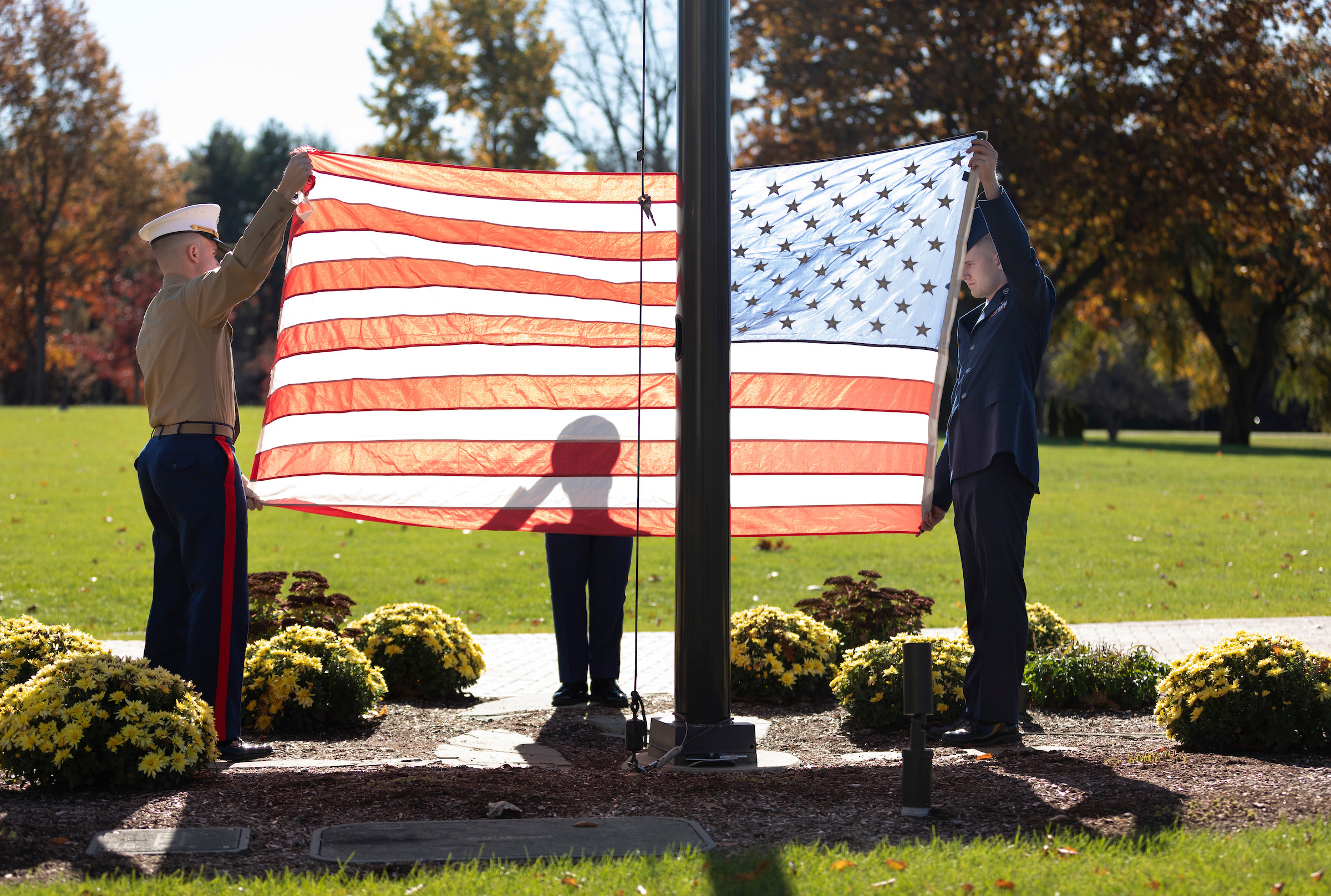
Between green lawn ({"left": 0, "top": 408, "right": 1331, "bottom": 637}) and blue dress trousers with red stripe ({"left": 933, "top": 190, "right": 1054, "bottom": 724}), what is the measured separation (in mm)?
4888

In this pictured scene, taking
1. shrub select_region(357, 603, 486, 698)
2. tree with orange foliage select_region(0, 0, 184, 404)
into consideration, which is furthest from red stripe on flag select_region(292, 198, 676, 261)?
tree with orange foliage select_region(0, 0, 184, 404)

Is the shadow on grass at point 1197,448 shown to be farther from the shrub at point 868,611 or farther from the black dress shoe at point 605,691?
the black dress shoe at point 605,691

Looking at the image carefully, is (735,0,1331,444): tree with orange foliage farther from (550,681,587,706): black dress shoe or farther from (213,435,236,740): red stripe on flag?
(213,435,236,740): red stripe on flag

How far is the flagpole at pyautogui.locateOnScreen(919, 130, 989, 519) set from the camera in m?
5.79

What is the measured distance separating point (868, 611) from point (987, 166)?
3.05 metres

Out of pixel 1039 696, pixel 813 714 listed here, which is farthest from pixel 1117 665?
pixel 813 714

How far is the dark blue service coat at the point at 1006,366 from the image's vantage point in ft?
17.3

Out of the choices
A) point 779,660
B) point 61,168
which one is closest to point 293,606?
point 779,660

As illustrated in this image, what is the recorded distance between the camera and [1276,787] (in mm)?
4359

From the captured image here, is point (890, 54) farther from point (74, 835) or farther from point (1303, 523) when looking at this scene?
point (74, 835)

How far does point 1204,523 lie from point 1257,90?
48.9ft

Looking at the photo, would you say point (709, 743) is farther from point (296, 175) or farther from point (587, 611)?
point (296, 175)

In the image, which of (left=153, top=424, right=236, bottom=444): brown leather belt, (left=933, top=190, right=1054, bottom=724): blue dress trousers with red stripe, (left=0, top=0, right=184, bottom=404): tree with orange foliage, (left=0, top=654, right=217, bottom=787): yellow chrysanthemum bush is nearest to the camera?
(left=0, top=654, right=217, bottom=787): yellow chrysanthemum bush

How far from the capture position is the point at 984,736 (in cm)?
539
